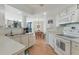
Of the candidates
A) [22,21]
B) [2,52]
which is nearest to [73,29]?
[22,21]

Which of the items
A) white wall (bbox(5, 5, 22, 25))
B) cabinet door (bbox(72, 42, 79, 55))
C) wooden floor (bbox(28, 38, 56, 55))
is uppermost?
white wall (bbox(5, 5, 22, 25))

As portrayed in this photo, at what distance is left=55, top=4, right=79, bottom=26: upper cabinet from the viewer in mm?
2215

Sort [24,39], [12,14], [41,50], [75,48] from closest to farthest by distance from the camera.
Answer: [75,48] < [12,14] < [41,50] < [24,39]

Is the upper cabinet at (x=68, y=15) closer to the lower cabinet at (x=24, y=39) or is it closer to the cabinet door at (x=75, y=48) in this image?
the cabinet door at (x=75, y=48)

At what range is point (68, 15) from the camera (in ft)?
8.53

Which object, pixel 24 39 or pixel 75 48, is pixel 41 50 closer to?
pixel 24 39

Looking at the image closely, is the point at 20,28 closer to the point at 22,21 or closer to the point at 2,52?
the point at 22,21

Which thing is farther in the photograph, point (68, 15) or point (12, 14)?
point (68, 15)

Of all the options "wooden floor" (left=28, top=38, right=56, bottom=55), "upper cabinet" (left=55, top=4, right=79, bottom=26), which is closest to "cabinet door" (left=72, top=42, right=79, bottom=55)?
"upper cabinet" (left=55, top=4, right=79, bottom=26)

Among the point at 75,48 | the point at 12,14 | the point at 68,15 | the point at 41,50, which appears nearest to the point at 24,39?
the point at 41,50

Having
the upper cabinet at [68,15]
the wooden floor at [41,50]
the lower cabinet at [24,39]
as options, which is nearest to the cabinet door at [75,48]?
the upper cabinet at [68,15]

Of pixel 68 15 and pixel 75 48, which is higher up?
pixel 68 15

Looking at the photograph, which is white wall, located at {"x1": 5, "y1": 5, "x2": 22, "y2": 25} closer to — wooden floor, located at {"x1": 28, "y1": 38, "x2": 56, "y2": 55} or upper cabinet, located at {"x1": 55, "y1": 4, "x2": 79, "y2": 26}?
wooden floor, located at {"x1": 28, "y1": 38, "x2": 56, "y2": 55}
